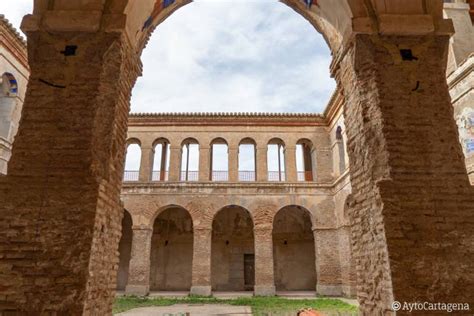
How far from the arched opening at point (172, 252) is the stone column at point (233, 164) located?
3.84m

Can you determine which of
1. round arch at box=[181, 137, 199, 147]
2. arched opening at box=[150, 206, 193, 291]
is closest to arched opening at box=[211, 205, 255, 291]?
arched opening at box=[150, 206, 193, 291]

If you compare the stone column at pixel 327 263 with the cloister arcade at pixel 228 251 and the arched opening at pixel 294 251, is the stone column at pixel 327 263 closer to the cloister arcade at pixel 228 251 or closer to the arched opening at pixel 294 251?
the cloister arcade at pixel 228 251

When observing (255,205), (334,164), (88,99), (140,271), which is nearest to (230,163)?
(255,205)

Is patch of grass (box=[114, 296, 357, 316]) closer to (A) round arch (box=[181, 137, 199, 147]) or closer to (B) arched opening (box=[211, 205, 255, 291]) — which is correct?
(B) arched opening (box=[211, 205, 255, 291])

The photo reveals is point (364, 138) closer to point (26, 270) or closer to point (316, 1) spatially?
point (316, 1)

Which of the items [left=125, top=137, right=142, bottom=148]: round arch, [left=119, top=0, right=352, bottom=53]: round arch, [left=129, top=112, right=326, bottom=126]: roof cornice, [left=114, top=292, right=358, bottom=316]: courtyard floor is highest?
[left=129, top=112, right=326, bottom=126]: roof cornice

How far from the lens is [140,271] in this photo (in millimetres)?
15156

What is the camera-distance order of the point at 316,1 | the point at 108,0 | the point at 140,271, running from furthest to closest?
the point at 140,271 → the point at 316,1 → the point at 108,0

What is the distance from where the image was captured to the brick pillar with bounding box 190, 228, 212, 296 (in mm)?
14844

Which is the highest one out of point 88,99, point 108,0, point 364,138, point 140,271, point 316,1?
point 316,1

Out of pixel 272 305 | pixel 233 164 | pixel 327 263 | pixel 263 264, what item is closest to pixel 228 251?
pixel 263 264

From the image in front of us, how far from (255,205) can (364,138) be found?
1216 cm

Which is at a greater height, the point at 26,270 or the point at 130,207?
the point at 130,207

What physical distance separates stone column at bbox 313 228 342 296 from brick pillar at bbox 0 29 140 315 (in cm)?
1281
